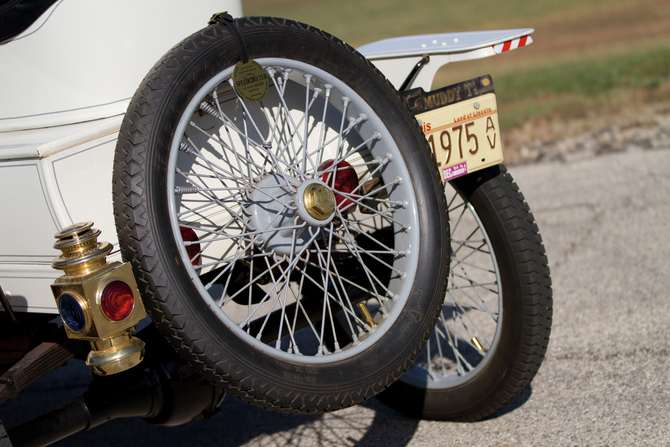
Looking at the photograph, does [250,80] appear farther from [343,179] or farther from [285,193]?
[343,179]

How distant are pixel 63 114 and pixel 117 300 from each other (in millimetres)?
793

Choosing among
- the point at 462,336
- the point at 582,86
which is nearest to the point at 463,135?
the point at 462,336

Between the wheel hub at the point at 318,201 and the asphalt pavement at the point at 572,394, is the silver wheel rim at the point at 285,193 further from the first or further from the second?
the asphalt pavement at the point at 572,394

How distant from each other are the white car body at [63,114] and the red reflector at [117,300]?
32 centimetres

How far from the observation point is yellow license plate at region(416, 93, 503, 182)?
235 centimetres

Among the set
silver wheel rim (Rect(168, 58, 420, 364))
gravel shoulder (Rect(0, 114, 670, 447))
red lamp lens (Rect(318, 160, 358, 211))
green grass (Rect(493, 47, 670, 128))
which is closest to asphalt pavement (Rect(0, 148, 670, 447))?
gravel shoulder (Rect(0, 114, 670, 447))

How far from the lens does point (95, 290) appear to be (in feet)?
5.01

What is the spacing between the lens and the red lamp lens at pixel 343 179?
2260 millimetres

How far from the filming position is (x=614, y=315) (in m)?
3.35

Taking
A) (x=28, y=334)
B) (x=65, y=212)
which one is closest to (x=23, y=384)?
(x=28, y=334)

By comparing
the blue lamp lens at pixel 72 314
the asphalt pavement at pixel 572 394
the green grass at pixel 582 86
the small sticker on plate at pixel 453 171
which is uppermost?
the green grass at pixel 582 86

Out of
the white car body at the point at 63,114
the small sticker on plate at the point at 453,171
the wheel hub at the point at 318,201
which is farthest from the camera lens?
the small sticker on plate at the point at 453,171

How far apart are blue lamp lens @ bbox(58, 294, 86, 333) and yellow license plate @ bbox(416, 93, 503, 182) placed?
4.48ft

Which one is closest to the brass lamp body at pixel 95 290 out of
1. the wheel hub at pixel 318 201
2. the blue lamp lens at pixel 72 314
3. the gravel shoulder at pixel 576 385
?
the blue lamp lens at pixel 72 314
